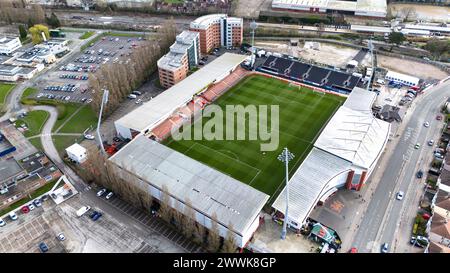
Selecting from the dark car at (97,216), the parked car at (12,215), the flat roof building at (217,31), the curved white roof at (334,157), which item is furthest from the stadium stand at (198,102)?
the curved white roof at (334,157)

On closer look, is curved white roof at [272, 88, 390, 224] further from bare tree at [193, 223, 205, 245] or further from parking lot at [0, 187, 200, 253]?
parking lot at [0, 187, 200, 253]

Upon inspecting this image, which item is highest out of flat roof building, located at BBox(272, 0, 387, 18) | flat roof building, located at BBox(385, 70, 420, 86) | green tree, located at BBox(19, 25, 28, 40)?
flat roof building, located at BBox(272, 0, 387, 18)

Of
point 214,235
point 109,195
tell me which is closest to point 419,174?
point 214,235

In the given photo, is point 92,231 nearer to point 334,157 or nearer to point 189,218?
point 189,218

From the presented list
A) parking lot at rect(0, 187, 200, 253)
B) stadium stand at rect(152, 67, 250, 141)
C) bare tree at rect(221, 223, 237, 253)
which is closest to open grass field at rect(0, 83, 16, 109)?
parking lot at rect(0, 187, 200, 253)

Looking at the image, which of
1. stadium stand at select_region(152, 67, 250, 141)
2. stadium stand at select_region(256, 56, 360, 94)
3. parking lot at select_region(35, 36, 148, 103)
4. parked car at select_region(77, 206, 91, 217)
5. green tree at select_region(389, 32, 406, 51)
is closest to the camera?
parked car at select_region(77, 206, 91, 217)

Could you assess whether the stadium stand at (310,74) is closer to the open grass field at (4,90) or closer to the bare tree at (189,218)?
the bare tree at (189,218)
